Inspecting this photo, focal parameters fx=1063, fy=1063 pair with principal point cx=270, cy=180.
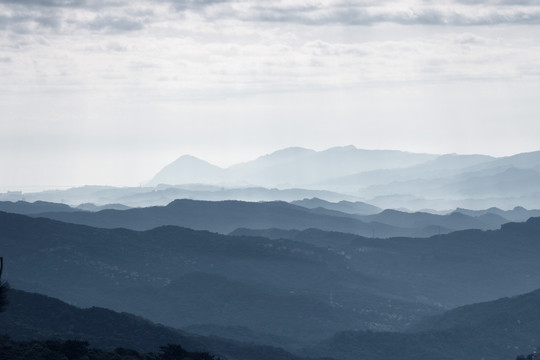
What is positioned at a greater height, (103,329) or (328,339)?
(103,329)

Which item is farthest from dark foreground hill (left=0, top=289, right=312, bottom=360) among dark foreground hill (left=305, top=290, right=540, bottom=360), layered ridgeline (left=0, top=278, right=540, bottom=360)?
dark foreground hill (left=305, top=290, right=540, bottom=360)

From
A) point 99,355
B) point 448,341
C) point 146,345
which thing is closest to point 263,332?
point 448,341

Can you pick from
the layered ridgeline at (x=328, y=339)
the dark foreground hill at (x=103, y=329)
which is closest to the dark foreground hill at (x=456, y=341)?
the layered ridgeline at (x=328, y=339)

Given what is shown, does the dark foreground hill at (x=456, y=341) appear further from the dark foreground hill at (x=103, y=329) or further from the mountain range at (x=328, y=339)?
the dark foreground hill at (x=103, y=329)

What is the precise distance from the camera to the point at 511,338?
178375mm

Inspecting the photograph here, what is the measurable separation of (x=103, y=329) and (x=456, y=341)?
6388 cm

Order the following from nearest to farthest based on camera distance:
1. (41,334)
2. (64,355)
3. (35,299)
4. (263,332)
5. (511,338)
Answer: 1. (64,355)
2. (41,334)
3. (35,299)
4. (511,338)
5. (263,332)

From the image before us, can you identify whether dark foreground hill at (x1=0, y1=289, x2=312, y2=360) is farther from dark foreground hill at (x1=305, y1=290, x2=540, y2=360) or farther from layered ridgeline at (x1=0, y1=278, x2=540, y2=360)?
dark foreground hill at (x1=305, y1=290, x2=540, y2=360)

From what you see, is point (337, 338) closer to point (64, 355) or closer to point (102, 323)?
point (102, 323)

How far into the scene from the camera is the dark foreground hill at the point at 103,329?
432 feet

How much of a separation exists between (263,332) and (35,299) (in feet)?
176

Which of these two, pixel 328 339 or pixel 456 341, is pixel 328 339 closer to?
pixel 328 339

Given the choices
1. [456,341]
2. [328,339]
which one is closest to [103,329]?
[328,339]

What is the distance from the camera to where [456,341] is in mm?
175500
